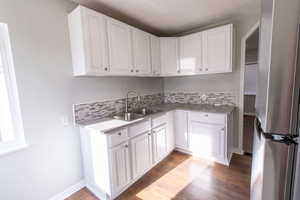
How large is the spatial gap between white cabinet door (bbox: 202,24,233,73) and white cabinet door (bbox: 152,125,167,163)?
1.33 m

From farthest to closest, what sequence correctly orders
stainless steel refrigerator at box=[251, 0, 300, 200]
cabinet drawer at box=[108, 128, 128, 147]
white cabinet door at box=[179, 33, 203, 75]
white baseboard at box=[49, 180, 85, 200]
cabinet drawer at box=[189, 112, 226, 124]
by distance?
white cabinet door at box=[179, 33, 203, 75], cabinet drawer at box=[189, 112, 226, 124], white baseboard at box=[49, 180, 85, 200], cabinet drawer at box=[108, 128, 128, 147], stainless steel refrigerator at box=[251, 0, 300, 200]

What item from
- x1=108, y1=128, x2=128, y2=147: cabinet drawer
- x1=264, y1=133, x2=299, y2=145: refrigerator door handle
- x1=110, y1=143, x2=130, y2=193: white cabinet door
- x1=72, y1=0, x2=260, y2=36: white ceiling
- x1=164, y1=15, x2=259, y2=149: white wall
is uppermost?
x1=72, y1=0, x2=260, y2=36: white ceiling

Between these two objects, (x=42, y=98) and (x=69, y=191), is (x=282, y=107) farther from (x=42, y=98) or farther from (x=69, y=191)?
(x=69, y=191)

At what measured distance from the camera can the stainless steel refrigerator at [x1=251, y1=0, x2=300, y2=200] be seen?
62 cm

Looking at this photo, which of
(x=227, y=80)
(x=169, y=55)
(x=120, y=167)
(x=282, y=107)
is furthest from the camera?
(x=169, y=55)

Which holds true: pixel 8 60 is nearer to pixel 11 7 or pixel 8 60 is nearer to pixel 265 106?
pixel 11 7

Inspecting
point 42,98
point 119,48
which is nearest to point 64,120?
point 42,98

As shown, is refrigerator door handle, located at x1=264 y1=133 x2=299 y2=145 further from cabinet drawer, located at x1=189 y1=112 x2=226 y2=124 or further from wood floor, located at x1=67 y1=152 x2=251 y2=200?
cabinet drawer, located at x1=189 y1=112 x2=226 y2=124

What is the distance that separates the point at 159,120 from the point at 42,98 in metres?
1.59

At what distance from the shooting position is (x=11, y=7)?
1394 millimetres

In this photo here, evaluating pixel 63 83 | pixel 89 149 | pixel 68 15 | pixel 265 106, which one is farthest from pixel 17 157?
pixel 265 106

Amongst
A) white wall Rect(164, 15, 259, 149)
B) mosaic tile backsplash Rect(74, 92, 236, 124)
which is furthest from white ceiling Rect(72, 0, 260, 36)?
mosaic tile backsplash Rect(74, 92, 236, 124)

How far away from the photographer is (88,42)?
1.69 meters

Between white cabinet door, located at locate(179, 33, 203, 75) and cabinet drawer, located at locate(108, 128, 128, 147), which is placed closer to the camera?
cabinet drawer, located at locate(108, 128, 128, 147)
